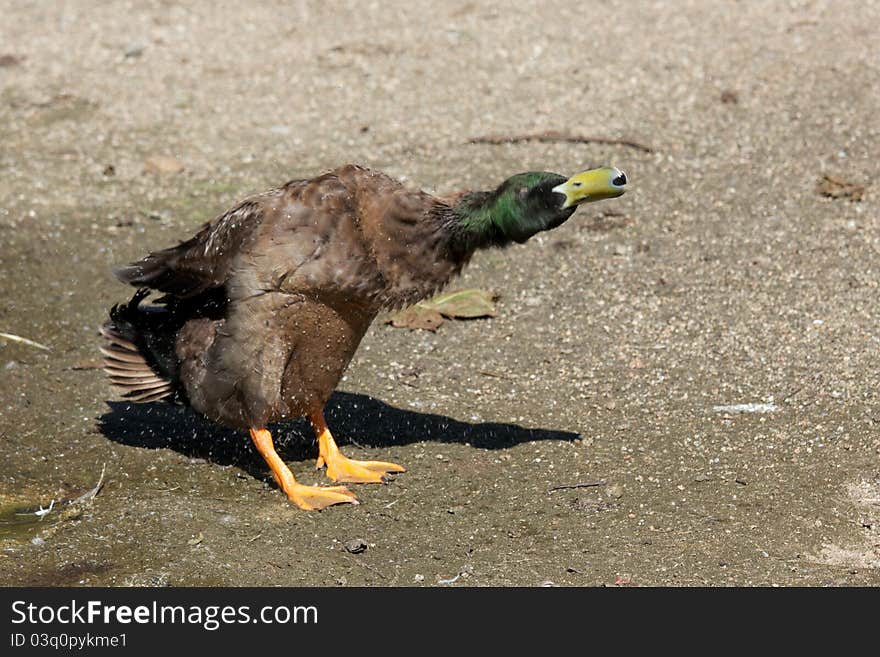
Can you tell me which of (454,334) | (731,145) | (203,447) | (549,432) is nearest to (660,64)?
(731,145)

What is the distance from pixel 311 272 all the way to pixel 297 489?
1081 millimetres

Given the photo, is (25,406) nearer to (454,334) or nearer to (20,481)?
(20,481)

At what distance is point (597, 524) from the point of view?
5676mm

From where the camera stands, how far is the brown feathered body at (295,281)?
18.6 feet

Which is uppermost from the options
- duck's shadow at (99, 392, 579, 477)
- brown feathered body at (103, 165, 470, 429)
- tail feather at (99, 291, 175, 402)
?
brown feathered body at (103, 165, 470, 429)

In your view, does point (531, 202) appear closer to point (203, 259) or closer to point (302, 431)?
point (203, 259)

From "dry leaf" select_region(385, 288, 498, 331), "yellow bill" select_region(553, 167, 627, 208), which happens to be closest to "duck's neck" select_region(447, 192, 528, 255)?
"yellow bill" select_region(553, 167, 627, 208)

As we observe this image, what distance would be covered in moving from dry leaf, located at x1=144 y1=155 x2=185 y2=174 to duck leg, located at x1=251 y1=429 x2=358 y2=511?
4.10 meters

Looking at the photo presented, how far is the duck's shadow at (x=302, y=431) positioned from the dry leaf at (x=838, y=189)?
130 inches

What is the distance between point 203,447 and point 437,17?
6425 millimetres

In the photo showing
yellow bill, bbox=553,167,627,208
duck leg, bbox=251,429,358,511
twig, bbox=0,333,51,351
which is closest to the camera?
yellow bill, bbox=553,167,627,208

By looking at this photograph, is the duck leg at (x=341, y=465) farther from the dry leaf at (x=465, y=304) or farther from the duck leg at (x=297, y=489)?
the dry leaf at (x=465, y=304)

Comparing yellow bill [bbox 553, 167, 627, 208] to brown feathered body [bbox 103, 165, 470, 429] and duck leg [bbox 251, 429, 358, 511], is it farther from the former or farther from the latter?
duck leg [bbox 251, 429, 358, 511]

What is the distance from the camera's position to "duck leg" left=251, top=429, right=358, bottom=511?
596 cm
